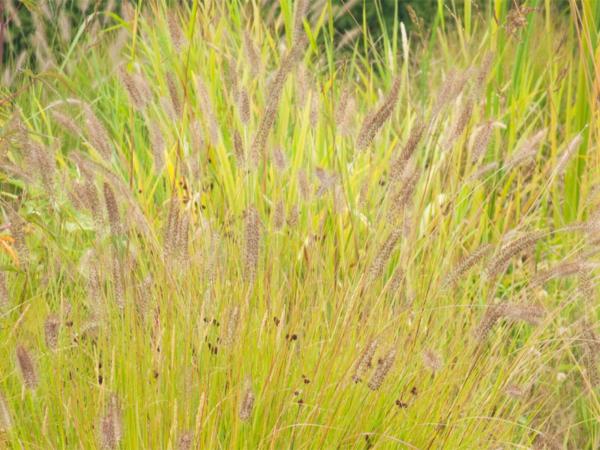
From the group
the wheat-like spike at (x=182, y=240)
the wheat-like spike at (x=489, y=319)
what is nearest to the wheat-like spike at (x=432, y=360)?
the wheat-like spike at (x=489, y=319)

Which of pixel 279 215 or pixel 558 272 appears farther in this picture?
pixel 279 215

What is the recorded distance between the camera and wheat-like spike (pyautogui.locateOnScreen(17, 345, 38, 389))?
5.68 feet

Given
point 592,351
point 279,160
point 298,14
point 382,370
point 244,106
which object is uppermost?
point 298,14

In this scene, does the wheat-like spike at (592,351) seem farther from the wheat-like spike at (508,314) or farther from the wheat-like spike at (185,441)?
the wheat-like spike at (185,441)

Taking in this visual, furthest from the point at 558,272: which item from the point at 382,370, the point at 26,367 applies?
the point at 26,367

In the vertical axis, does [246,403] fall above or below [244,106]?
below

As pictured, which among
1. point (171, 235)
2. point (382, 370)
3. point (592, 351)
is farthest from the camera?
point (592, 351)

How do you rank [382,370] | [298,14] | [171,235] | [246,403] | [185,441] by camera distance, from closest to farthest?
1. [185,441]
2. [246,403]
3. [382,370]
4. [171,235]
5. [298,14]

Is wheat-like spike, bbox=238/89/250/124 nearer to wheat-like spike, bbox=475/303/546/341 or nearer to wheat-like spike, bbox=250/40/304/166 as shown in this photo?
wheat-like spike, bbox=250/40/304/166

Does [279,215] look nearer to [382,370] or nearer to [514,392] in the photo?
[382,370]

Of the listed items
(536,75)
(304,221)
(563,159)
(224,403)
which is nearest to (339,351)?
(224,403)

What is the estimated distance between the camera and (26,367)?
174 cm

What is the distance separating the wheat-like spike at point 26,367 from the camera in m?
1.73

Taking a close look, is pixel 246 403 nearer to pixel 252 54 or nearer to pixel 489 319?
pixel 489 319
